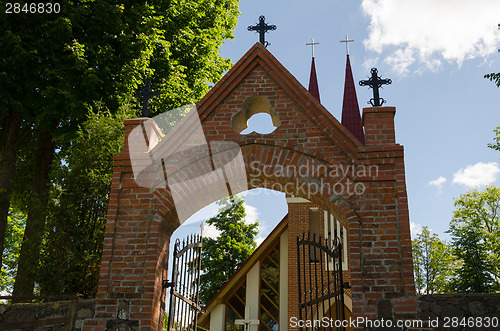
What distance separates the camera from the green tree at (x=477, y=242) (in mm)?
18116

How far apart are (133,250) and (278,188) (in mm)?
2204

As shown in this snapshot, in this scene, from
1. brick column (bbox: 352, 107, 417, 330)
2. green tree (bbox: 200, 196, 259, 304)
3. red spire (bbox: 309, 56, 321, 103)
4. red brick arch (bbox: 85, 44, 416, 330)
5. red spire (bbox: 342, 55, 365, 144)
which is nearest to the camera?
brick column (bbox: 352, 107, 417, 330)

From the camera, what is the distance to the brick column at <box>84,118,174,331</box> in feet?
19.0

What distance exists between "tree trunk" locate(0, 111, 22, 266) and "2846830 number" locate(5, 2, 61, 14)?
8.10 ft

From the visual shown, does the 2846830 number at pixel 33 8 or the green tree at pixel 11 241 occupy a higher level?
the 2846830 number at pixel 33 8

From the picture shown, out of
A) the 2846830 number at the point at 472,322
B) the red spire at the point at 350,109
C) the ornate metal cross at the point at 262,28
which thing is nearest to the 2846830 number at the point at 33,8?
the ornate metal cross at the point at 262,28

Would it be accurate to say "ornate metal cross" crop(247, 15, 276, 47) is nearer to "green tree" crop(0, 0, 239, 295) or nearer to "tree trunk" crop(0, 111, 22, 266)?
"green tree" crop(0, 0, 239, 295)

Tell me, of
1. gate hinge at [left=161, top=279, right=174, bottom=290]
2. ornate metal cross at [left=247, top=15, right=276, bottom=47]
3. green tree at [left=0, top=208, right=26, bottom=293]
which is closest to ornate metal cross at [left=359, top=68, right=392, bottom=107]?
ornate metal cross at [left=247, top=15, right=276, bottom=47]

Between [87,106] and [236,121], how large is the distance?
4.75 m

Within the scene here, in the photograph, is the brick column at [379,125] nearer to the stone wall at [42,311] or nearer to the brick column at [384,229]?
the brick column at [384,229]

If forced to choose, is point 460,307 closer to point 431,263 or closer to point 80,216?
point 80,216

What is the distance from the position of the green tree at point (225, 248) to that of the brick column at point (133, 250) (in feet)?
54.3

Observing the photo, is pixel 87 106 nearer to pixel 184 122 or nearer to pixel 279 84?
pixel 184 122

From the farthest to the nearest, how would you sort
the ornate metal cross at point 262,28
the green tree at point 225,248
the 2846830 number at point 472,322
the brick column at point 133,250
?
1. the green tree at point 225,248
2. the ornate metal cross at point 262,28
3. the brick column at point 133,250
4. the 2846830 number at point 472,322
